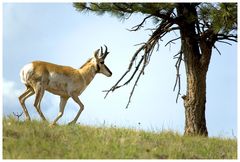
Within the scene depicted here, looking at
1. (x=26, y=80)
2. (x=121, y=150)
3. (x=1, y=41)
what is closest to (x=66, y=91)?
(x=26, y=80)

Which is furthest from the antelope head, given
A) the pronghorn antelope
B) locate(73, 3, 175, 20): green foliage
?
locate(73, 3, 175, 20): green foliage

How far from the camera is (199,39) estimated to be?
1433 cm

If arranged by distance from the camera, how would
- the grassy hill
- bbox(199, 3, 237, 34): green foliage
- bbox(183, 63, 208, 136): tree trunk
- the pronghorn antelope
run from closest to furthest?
the grassy hill
the pronghorn antelope
bbox(199, 3, 237, 34): green foliage
bbox(183, 63, 208, 136): tree trunk

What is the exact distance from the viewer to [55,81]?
12.3m

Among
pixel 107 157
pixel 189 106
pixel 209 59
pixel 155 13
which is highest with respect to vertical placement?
pixel 155 13

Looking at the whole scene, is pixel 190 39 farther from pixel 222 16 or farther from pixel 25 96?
pixel 25 96

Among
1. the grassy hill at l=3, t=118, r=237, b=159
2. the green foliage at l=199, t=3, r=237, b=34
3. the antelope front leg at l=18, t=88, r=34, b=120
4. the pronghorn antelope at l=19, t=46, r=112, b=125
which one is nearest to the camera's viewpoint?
the grassy hill at l=3, t=118, r=237, b=159

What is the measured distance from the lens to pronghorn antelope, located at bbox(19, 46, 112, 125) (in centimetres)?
1215

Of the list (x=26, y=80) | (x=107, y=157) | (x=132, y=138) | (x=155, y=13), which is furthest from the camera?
(x=155, y=13)

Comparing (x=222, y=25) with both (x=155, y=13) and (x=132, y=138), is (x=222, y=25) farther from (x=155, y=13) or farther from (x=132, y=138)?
(x=132, y=138)

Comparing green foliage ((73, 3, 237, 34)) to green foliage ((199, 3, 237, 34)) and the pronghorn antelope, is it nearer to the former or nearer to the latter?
green foliage ((199, 3, 237, 34))

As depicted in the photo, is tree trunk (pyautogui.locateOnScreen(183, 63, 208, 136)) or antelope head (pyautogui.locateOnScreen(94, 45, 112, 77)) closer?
antelope head (pyautogui.locateOnScreen(94, 45, 112, 77))

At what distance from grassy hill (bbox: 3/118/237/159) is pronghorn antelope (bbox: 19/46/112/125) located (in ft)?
2.80

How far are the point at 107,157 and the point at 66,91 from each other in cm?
316
